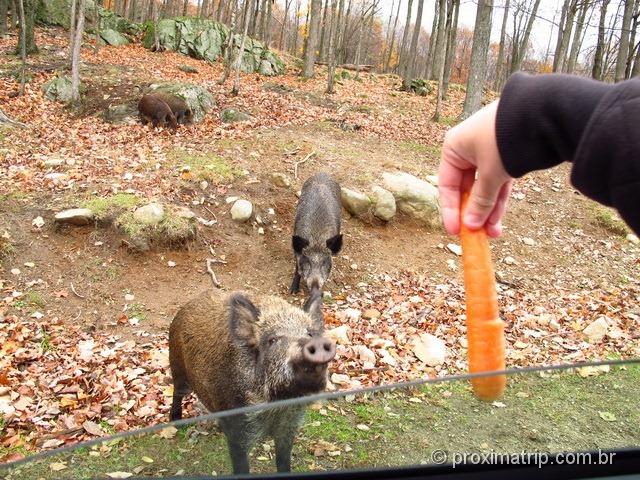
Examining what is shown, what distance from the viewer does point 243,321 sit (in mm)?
3604

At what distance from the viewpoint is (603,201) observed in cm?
130

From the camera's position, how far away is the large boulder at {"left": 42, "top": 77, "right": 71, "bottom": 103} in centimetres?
1416

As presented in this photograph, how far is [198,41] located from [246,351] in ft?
78.6

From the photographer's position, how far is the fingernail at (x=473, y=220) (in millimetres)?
1592

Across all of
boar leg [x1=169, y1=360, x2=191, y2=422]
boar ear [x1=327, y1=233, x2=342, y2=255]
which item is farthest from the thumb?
boar ear [x1=327, y1=233, x2=342, y2=255]

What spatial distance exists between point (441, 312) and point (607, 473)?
587 cm

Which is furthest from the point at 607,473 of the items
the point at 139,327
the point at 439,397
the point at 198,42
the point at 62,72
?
the point at 198,42

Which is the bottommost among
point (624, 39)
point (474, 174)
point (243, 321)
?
point (243, 321)

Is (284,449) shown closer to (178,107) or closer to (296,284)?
(296,284)

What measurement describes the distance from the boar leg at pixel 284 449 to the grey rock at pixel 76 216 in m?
6.78

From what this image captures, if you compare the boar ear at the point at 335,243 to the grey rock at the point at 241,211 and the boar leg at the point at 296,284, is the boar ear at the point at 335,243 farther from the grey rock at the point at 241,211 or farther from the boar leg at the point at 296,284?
the grey rock at the point at 241,211

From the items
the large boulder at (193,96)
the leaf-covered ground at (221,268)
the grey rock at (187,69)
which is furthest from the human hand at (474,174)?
the grey rock at (187,69)

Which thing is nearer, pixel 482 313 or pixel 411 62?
pixel 482 313

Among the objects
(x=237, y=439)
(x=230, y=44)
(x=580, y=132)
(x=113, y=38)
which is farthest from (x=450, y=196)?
(x=113, y=38)
